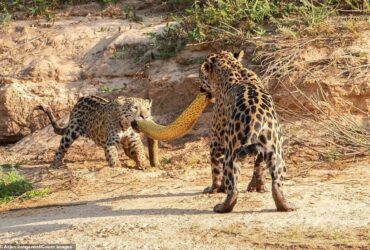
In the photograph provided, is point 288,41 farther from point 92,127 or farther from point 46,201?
point 46,201

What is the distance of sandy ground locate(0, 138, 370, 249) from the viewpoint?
802 cm

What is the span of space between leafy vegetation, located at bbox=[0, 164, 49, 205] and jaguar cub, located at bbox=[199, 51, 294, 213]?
8.28ft

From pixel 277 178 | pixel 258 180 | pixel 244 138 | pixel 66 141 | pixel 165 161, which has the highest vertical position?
pixel 244 138

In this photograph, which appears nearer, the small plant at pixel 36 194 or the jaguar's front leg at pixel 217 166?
the jaguar's front leg at pixel 217 166

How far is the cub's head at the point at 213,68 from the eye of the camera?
1053 centimetres

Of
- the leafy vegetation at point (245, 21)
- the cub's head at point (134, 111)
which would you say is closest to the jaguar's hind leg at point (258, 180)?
the cub's head at point (134, 111)

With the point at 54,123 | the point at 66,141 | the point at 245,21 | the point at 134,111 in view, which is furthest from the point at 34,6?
the point at 134,111

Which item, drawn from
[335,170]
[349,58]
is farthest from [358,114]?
[335,170]

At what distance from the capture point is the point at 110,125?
1285 cm

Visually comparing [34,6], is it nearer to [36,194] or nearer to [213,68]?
[36,194]

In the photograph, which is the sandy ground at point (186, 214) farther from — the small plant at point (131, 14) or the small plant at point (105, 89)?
the small plant at point (131, 14)

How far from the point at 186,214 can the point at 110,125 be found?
4.10 meters

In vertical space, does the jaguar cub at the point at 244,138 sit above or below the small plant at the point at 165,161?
above

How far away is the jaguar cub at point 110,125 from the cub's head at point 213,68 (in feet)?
6.36
